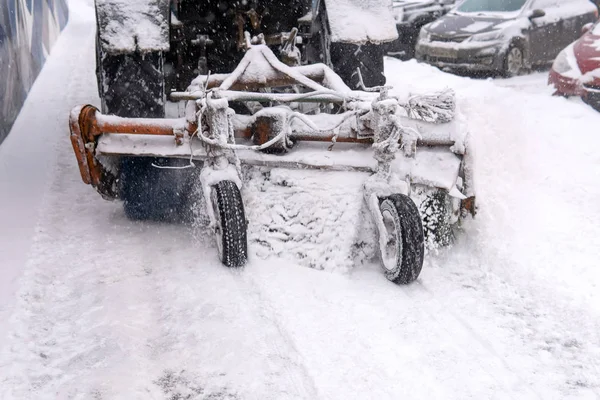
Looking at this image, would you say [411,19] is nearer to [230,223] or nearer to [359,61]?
[359,61]

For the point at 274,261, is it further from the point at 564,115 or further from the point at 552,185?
the point at 564,115

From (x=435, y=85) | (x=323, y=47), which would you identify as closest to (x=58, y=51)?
(x=435, y=85)

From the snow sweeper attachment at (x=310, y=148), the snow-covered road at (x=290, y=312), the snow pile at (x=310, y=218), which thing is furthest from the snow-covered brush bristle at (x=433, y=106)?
the snow-covered road at (x=290, y=312)

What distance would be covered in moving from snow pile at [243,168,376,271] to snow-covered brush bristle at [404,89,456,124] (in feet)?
1.57

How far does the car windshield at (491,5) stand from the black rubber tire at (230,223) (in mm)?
8101

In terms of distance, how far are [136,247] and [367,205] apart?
4.74ft

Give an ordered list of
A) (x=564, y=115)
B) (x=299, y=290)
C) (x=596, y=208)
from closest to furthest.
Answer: (x=299, y=290)
(x=596, y=208)
(x=564, y=115)

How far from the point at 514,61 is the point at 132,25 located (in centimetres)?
702

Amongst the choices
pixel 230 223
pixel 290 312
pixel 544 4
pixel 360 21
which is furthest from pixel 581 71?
pixel 290 312

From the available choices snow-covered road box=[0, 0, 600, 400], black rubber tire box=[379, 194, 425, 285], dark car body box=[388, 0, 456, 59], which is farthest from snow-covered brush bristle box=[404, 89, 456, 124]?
dark car body box=[388, 0, 456, 59]

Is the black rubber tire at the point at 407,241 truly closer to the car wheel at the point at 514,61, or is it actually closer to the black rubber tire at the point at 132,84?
the black rubber tire at the point at 132,84

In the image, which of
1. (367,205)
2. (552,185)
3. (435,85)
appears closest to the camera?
(367,205)

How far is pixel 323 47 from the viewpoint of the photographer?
17.9 ft

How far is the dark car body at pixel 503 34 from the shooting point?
966 cm
